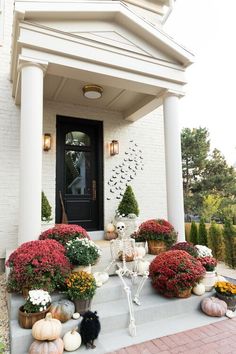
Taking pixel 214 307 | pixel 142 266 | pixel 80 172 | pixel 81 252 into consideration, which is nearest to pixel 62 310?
pixel 81 252

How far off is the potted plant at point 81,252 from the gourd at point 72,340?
79cm

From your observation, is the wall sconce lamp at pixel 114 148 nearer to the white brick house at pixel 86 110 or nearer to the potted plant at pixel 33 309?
the white brick house at pixel 86 110

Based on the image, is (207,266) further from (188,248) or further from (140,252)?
(140,252)

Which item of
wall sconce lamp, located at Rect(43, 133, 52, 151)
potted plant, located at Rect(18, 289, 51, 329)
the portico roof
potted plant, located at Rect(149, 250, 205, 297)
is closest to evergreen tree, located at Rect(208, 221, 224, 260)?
potted plant, located at Rect(149, 250, 205, 297)

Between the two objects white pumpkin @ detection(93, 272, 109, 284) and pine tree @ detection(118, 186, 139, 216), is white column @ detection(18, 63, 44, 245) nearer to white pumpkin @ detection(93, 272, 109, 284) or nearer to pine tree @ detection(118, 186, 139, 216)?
white pumpkin @ detection(93, 272, 109, 284)

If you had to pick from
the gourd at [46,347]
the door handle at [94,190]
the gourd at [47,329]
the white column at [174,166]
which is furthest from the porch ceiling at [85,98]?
the gourd at [46,347]

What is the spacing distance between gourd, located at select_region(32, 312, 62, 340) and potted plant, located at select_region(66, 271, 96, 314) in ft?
1.28

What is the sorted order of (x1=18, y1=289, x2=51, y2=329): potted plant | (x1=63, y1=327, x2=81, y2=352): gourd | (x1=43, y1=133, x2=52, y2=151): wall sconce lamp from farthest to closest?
(x1=43, y1=133, x2=52, y2=151): wall sconce lamp, (x1=18, y1=289, x2=51, y2=329): potted plant, (x1=63, y1=327, x2=81, y2=352): gourd

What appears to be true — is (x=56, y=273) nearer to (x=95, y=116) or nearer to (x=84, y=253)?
(x=84, y=253)

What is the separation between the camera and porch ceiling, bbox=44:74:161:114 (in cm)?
510

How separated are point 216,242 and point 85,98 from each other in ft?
15.9

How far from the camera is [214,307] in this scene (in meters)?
3.15

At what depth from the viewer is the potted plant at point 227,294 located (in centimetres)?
331

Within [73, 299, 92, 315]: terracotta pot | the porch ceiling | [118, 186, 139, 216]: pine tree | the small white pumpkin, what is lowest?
the small white pumpkin
